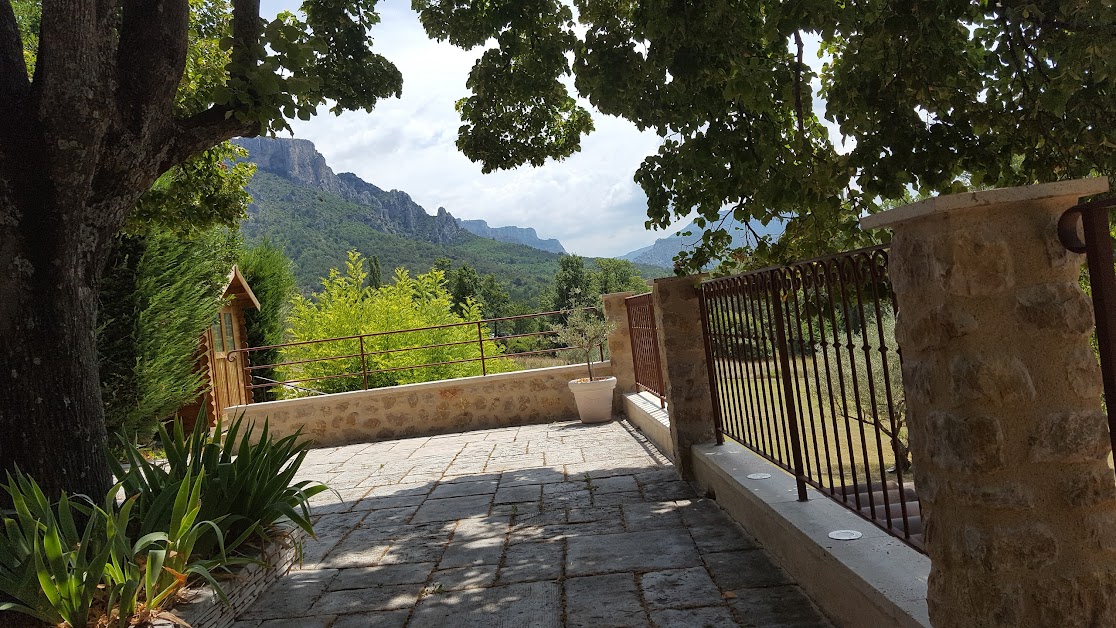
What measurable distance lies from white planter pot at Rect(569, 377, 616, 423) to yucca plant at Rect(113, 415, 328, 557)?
16.4ft

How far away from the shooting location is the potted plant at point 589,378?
8.80 metres

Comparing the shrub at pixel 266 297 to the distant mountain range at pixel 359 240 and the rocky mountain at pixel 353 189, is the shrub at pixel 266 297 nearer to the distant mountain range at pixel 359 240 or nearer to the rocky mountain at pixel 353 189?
the distant mountain range at pixel 359 240

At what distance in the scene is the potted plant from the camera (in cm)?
880

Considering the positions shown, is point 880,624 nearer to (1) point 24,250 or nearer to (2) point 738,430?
(2) point 738,430

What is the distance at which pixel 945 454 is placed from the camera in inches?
72.5

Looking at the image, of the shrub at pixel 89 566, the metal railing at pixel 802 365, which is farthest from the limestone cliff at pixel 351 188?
the shrub at pixel 89 566

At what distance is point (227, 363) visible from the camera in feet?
42.2

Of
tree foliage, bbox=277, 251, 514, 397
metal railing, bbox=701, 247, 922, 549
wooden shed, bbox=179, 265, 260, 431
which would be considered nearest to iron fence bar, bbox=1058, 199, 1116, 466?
metal railing, bbox=701, 247, 922, 549

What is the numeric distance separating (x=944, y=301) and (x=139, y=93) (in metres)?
3.97

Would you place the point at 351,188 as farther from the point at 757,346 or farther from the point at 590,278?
the point at 757,346

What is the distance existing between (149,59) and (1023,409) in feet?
14.0

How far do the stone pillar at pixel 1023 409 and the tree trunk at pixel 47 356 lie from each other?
378 cm

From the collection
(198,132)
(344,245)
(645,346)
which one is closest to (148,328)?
(198,132)

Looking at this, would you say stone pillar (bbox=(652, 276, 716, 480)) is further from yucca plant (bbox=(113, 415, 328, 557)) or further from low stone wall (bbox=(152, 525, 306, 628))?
low stone wall (bbox=(152, 525, 306, 628))
